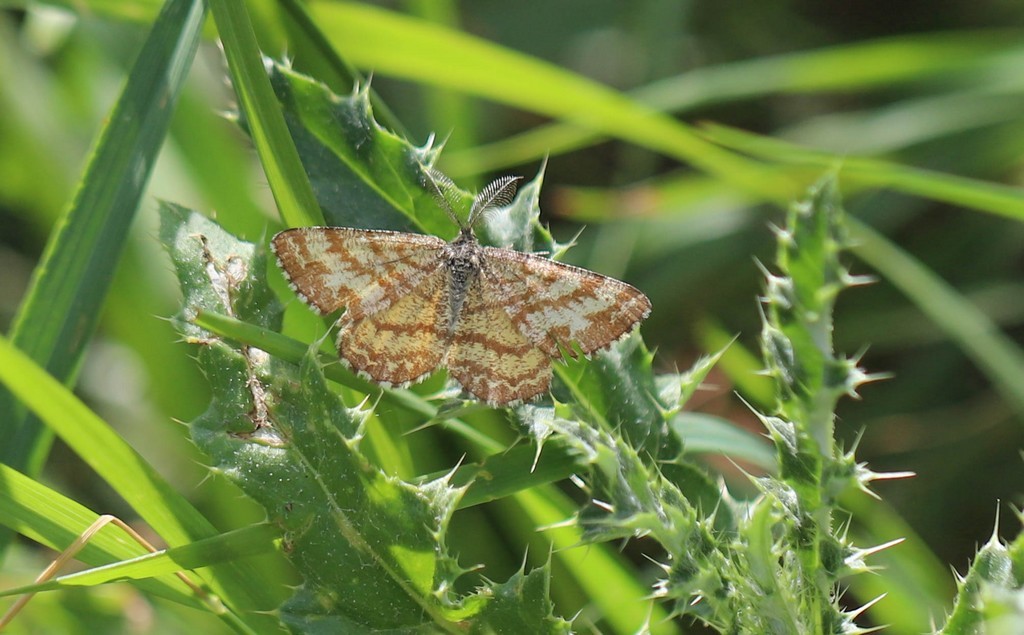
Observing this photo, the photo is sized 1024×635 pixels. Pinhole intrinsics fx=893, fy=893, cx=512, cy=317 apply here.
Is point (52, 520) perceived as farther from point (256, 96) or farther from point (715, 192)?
point (715, 192)

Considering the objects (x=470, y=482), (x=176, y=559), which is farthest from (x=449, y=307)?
(x=176, y=559)

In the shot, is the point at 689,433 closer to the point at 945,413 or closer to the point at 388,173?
the point at 388,173

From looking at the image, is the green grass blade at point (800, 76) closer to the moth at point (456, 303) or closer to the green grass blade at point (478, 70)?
the green grass blade at point (478, 70)

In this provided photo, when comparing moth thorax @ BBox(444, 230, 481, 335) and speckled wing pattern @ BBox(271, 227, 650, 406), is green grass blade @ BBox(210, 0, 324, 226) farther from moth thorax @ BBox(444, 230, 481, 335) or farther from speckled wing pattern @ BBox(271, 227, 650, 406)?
moth thorax @ BBox(444, 230, 481, 335)

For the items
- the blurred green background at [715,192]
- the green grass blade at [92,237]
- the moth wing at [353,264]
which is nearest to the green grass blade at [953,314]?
the blurred green background at [715,192]

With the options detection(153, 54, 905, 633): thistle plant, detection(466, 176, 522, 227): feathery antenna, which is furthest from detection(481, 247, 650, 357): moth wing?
detection(153, 54, 905, 633): thistle plant

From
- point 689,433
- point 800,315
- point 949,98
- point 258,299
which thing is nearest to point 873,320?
point 949,98
